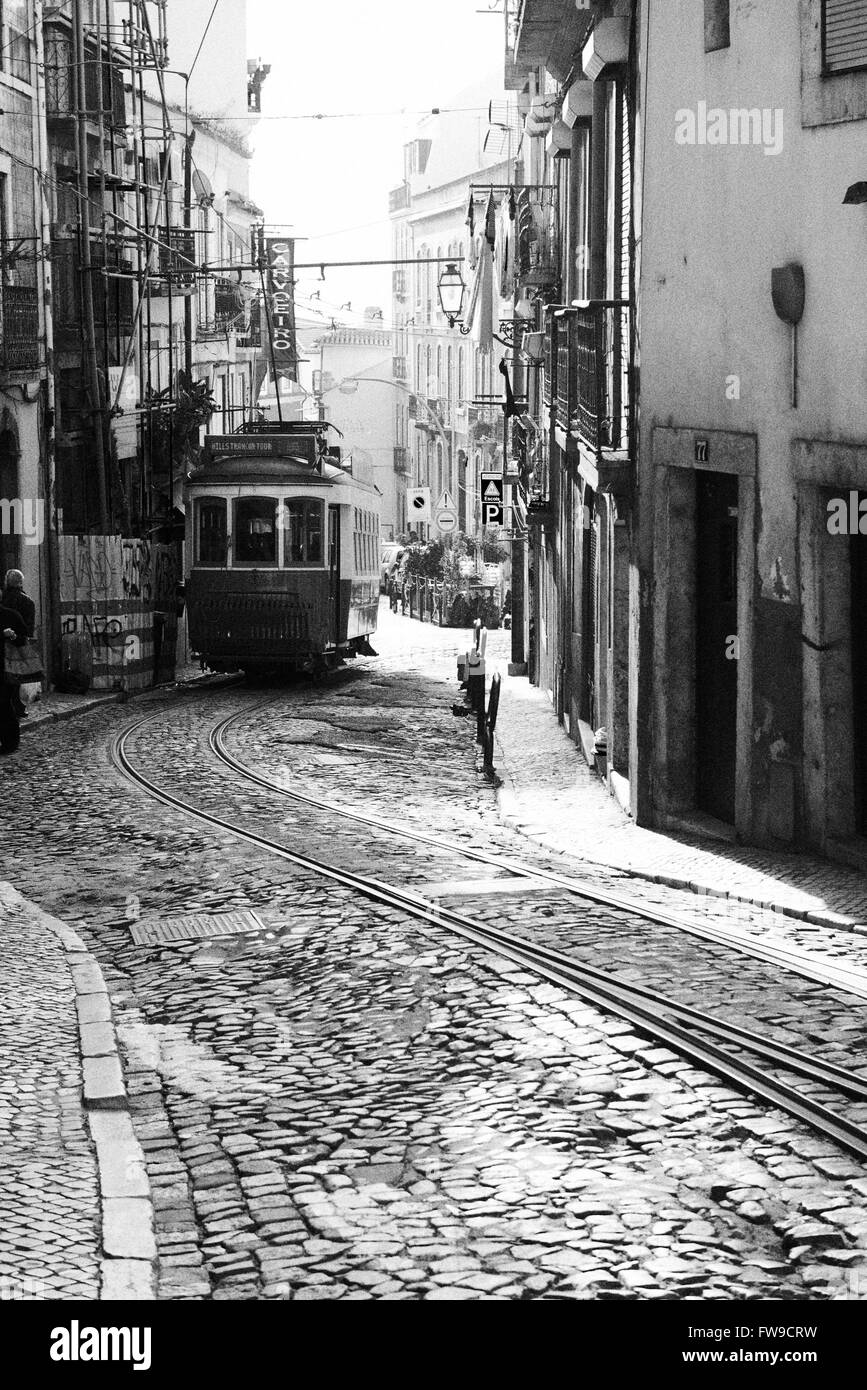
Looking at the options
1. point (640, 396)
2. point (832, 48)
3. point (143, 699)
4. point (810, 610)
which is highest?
point (832, 48)

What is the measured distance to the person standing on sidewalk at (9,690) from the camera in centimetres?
1773

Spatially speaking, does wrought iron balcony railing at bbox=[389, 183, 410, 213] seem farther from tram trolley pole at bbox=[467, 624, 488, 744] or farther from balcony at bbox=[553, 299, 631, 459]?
balcony at bbox=[553, 299, 631, 459]

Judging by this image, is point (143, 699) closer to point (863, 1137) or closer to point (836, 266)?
point (836, 266)

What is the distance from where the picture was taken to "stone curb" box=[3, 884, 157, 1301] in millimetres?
5531

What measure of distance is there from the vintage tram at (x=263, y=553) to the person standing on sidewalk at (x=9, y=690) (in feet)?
25.6

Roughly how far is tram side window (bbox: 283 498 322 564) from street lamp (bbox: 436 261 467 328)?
18.8 m

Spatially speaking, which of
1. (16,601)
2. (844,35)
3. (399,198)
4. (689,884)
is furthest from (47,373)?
(399,198)

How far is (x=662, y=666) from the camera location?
1384 cm

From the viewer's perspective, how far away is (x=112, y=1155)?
6633 millimetres

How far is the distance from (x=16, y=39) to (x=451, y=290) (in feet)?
70.1

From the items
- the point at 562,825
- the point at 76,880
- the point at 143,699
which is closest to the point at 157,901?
the point at 76,880

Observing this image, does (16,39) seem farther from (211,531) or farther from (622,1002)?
(622,1002)

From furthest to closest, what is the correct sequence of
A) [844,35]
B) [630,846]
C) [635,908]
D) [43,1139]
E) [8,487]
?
[8,487], [630,846], [844,35], [635,908], [43,1139]

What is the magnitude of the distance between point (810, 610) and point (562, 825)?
3.17m
